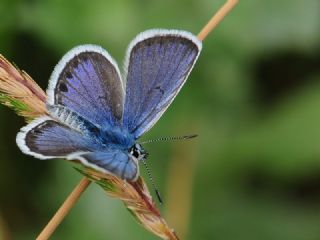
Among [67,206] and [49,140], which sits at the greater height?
[49,140]

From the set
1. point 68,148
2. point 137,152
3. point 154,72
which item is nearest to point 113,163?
point 68,148

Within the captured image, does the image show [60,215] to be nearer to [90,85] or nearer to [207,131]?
[90,85]

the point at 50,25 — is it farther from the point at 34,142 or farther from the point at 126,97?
the point at 34,142

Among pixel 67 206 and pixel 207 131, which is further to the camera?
pixel 207 131

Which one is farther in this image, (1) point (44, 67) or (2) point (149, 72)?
(1) point (44, 67)

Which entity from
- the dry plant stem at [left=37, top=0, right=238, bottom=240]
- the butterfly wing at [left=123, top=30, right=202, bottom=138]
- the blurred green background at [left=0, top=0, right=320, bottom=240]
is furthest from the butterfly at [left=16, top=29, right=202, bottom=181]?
the blurred green background at [left=0, top=0, right=320, bottom=240]

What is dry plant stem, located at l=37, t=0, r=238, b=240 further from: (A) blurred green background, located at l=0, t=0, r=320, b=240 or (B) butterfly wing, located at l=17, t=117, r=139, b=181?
(A) blurred green background, located at l=0, t=0, r=320, b=240

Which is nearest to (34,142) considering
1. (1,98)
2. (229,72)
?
(1,98)
